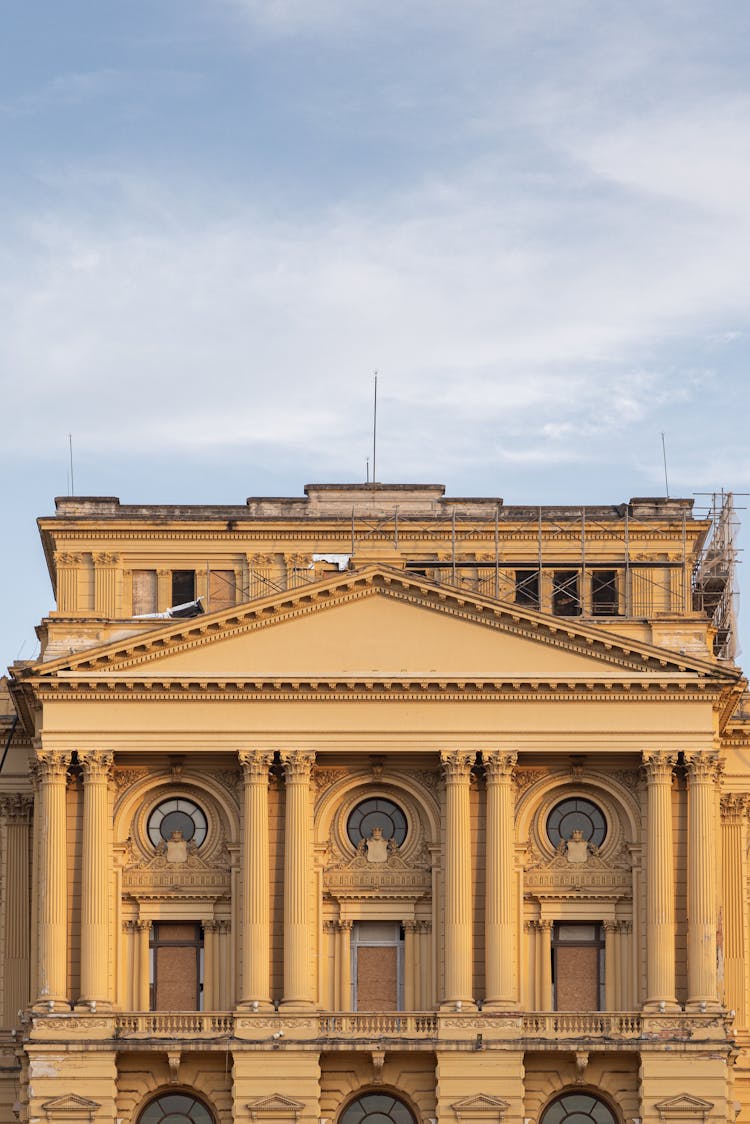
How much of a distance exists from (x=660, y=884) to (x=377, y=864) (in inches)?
334

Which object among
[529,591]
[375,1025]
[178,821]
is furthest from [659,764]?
[178,821]

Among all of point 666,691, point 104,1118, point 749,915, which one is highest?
point 666,691

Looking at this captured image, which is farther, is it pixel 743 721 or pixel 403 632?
pixel 743 721

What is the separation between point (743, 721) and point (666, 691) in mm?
8608

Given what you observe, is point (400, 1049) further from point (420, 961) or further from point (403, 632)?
point (403, 632)

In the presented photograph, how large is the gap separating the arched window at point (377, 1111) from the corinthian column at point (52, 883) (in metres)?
8.73

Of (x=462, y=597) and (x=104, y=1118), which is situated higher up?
(x=462, y=597)

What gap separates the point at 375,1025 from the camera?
278 ft

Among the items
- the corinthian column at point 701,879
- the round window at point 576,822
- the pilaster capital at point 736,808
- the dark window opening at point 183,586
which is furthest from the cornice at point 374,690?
the dark window opening at point 183,586

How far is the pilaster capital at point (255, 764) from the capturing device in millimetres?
86750

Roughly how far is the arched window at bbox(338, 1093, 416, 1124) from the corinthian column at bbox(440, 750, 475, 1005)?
3.33 m

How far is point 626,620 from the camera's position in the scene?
8875 cm

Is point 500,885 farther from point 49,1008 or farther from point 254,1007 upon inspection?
point 49,1008

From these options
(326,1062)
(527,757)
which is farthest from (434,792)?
(326,1062)
